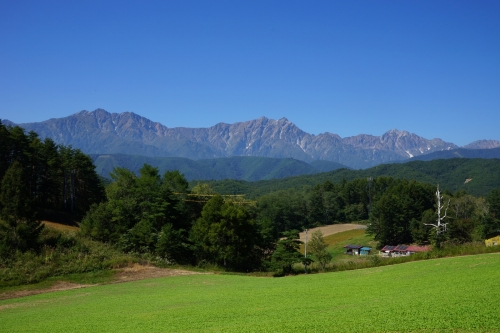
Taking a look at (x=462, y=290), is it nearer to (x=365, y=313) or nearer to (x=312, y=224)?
(x=365, y=313)

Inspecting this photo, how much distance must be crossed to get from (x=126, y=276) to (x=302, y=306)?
964 inches

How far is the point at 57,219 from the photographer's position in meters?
59.5

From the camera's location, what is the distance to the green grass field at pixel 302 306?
13.7 m

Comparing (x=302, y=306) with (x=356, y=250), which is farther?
(x=356, y=250)

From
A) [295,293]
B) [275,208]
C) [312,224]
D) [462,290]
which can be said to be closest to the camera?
[462,290]

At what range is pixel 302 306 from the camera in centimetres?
1872

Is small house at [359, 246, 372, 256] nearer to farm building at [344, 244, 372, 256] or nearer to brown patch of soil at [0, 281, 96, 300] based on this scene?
farm building at [344, 244, 372, 256]

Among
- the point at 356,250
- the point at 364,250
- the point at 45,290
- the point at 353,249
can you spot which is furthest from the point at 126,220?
the point at 364,250

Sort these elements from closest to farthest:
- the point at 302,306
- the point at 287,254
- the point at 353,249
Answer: the point at 302,306
the point at 287,254
the point at 353,249

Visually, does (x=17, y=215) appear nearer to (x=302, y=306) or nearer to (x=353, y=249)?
(x=302, y=306)

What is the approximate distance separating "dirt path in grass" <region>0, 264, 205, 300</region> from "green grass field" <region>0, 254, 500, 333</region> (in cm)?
242

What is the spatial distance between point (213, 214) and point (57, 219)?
26.0 m

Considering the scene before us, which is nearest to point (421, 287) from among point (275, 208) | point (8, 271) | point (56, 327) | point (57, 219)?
point (56, 327)

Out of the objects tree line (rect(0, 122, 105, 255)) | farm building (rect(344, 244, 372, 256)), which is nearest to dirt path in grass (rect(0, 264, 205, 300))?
tree line (rect(0, 122, 105, 255))
